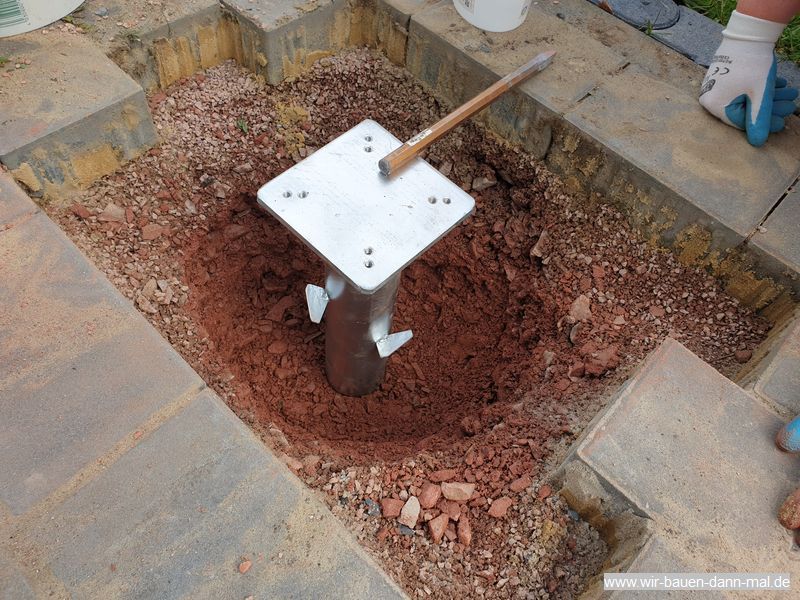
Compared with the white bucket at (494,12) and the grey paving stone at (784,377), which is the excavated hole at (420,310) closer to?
the grey paving stone at (784,377)

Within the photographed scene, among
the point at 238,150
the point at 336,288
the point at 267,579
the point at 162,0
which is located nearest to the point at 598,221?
the point at 336,288

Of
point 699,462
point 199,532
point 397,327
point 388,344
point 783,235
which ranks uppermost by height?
point 783,235

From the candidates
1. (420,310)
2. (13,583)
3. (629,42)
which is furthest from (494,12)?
(13,583)

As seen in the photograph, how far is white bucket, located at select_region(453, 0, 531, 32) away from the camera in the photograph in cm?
234

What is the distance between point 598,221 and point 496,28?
0.93 meters

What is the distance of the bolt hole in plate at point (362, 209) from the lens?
1.45m

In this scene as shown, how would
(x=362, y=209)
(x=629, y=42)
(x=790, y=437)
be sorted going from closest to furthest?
(x=790, y=437), (x=362, y=209), (x=629, y=42)

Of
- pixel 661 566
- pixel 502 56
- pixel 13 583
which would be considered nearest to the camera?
pixel 13 583

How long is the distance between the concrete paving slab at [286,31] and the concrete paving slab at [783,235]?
73.6 inches

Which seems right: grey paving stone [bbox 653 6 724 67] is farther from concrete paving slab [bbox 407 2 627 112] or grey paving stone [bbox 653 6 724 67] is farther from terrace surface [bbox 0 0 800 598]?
concrete paving slab [bbox 407 2 627 112]

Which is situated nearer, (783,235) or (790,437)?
(790,437)

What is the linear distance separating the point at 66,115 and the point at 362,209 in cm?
114

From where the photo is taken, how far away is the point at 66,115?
193cm

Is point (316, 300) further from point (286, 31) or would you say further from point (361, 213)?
point (286, 31)
